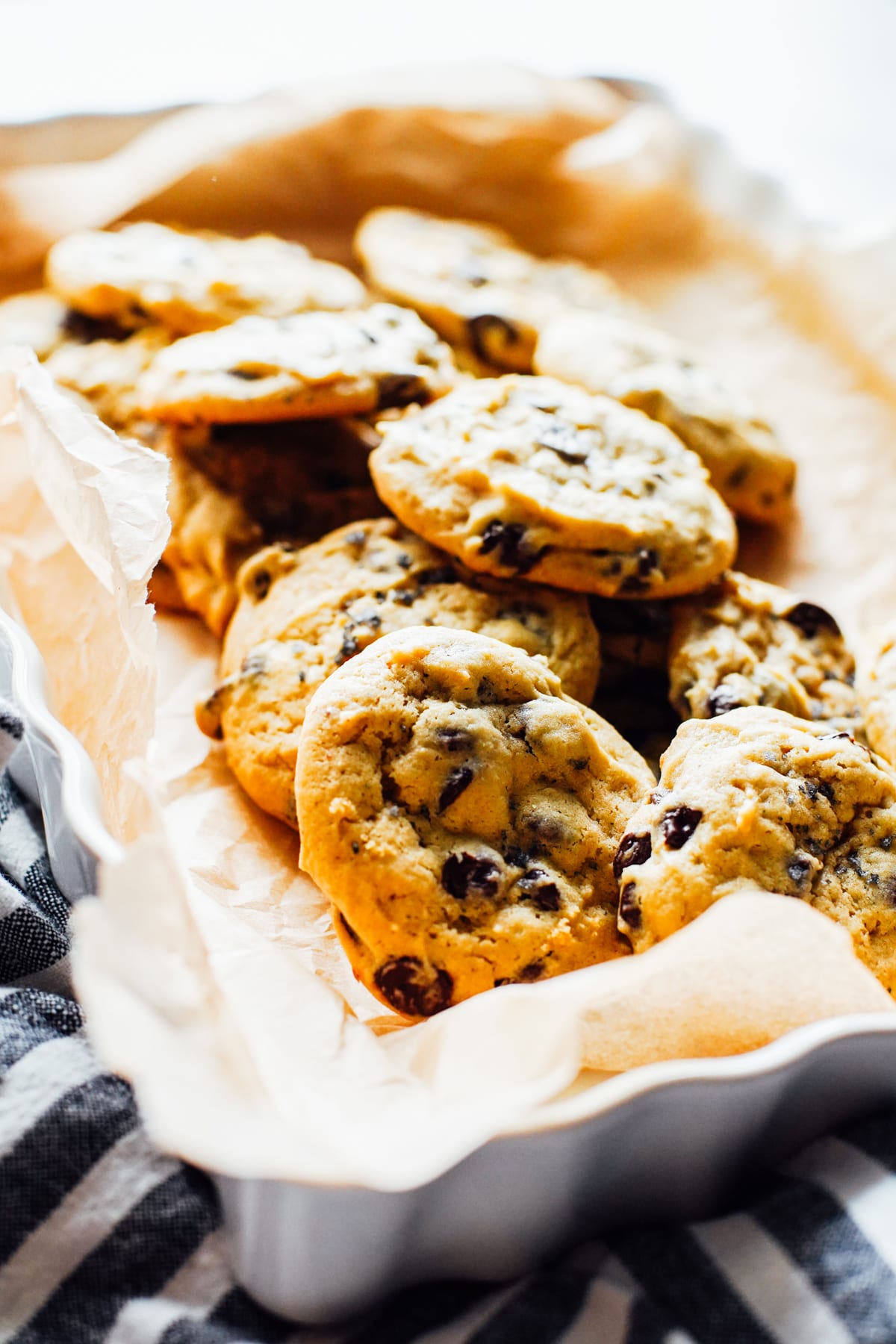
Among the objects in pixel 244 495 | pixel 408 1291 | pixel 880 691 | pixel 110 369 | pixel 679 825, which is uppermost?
pixel 110 369

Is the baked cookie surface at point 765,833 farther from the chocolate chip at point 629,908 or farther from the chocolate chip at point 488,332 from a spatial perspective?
the chocolate chip at point 488,332

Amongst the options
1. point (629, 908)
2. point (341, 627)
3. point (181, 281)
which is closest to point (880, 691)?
point (629, 908)

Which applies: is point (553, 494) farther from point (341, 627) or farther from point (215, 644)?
point (215, 644)

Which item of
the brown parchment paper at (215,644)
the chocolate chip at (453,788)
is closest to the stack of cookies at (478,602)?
the chocolate chip at (453,788)

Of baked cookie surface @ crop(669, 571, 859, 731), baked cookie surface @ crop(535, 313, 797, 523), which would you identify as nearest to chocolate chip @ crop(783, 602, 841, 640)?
baked cookie surface @ crop(669, 571, 859, 731)

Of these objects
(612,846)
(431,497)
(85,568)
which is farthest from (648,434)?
(85,568)
